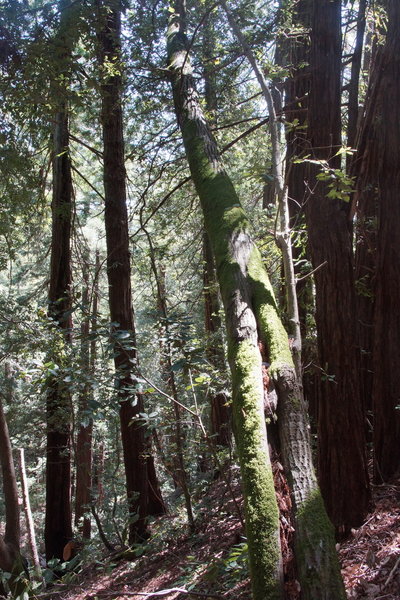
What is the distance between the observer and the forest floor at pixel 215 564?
131 inches

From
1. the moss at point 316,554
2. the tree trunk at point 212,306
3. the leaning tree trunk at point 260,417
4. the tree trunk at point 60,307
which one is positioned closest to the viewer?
the moss at point 316,554

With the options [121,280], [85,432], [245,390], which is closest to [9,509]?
[121,280]

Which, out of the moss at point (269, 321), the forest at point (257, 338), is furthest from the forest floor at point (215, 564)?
the moss at point (269, 321)

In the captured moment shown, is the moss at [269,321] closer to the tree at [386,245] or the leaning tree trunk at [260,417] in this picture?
the leaning tree trunk at [260,417]

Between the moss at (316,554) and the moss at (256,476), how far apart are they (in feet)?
0.43

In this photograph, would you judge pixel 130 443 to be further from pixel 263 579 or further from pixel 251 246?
pixel 263 579

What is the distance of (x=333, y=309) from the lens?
15.7 ft

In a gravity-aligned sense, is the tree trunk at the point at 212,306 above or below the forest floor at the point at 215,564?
above

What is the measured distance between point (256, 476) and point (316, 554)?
48cm

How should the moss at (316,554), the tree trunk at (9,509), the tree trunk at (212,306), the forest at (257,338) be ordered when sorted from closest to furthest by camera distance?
the moss at (316,554) → the forest at (257,338) → the tree trunk at (9,509) → the tree trunk at (212,306)

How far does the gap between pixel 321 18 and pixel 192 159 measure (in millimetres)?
2346

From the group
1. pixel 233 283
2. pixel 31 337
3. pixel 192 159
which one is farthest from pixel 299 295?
pixel 31 337

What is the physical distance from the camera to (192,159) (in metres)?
4.66

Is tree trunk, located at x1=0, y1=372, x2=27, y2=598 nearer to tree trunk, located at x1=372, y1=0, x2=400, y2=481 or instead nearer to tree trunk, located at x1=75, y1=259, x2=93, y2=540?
tree trunk, located at x1=75, y1=259, x2=93, y2=540
